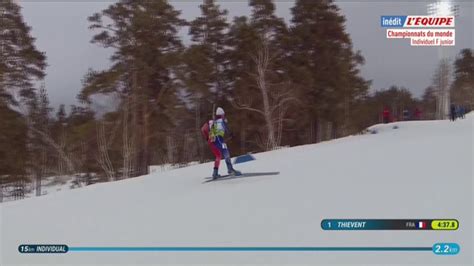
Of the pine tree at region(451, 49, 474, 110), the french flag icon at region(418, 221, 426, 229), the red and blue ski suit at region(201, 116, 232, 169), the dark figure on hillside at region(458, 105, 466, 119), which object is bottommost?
the french flag icon at region(418, 221, 426, 229)

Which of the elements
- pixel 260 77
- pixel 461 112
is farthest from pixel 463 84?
pixel 260 77

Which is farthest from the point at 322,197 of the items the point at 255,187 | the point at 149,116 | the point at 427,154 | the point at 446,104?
the point at 446,104

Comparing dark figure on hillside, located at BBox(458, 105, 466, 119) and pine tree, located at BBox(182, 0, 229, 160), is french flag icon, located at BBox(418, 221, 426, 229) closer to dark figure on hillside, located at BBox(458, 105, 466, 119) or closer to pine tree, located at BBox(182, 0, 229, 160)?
pine tree, located at BBox(182, 0, 229, 160)

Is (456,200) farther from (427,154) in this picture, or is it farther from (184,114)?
(184,114)

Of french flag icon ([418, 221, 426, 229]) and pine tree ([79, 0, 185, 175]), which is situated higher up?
pine tree ([79, 0, 185, 175])

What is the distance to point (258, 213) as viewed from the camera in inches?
135

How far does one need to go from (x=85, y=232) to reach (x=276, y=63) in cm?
1401

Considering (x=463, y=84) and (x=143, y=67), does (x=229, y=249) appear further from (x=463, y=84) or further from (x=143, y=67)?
(x=463, y=84)

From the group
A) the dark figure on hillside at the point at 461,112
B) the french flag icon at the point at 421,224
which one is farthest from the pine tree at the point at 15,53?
the dark figure on hillside at the point at 461,112

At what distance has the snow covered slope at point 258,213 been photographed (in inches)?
104

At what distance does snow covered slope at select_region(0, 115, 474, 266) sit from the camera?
8.68 ft

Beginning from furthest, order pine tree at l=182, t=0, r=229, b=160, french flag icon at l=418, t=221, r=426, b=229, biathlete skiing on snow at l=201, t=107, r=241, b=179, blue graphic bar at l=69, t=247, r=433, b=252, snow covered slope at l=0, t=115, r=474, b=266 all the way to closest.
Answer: pine tree at l=182, t=0, r=229, b=160 < biathlete skiing on snow at l=201, t=107, r=241, b=179 < french flag icon at l=418, t=221, r=426, b=229 < snow covered slope at l=0, t=115, r=474, b=266 < blue graphic bar at l=69, t=247, r=433, b=252

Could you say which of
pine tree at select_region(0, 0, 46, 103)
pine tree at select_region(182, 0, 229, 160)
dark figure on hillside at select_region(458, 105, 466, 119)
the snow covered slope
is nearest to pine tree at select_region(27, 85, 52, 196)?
pine tree at select_region(0, 0, 46, 103)

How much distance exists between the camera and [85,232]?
3.16 metres
